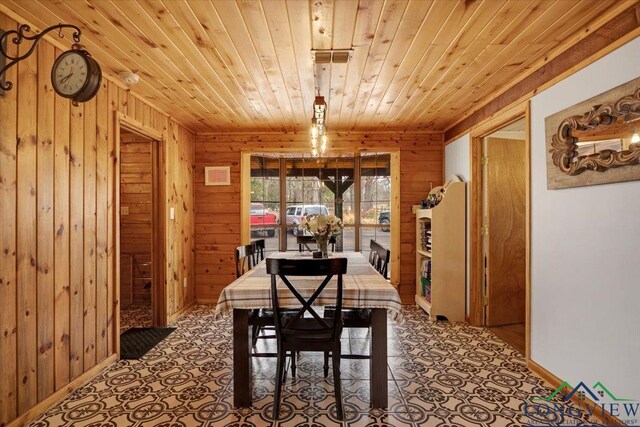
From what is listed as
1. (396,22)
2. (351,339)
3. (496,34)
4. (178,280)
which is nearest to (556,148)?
(496,34)

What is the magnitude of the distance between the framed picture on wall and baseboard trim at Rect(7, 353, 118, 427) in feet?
8.02

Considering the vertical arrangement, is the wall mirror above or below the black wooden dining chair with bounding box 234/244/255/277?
above

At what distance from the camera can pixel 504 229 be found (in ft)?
12.4

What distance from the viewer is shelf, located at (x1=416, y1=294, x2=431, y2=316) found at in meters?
3.99

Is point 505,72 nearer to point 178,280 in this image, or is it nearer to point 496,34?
point 496,34

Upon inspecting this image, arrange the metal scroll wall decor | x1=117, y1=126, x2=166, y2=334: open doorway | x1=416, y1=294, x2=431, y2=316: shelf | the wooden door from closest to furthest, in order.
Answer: the metal scroll wall decor
the wooden door
x1=416, y1=294, x2=431, y2=316: shelf
x1=117, y1=126, x2=166, y2=334: open doorway

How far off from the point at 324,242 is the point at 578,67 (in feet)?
6.96

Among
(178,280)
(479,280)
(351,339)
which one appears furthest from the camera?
(178,280)

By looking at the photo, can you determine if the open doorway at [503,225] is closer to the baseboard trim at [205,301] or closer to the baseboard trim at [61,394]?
the baseboard trim at [205,301]

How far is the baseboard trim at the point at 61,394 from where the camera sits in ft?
6.56

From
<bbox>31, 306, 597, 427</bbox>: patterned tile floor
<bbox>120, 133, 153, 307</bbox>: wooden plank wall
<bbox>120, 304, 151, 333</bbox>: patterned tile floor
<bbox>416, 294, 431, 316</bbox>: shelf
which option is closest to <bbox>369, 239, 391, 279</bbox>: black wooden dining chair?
<bbox>31, 306, 597, 427</bbox>: patterned tile floor

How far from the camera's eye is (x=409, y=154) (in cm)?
470

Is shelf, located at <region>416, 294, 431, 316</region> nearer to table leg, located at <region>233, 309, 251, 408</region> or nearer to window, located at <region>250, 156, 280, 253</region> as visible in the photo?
window, located at <region>250, 156, 280, 253</region>

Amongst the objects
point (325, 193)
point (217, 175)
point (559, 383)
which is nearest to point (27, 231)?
point (217, 175)
